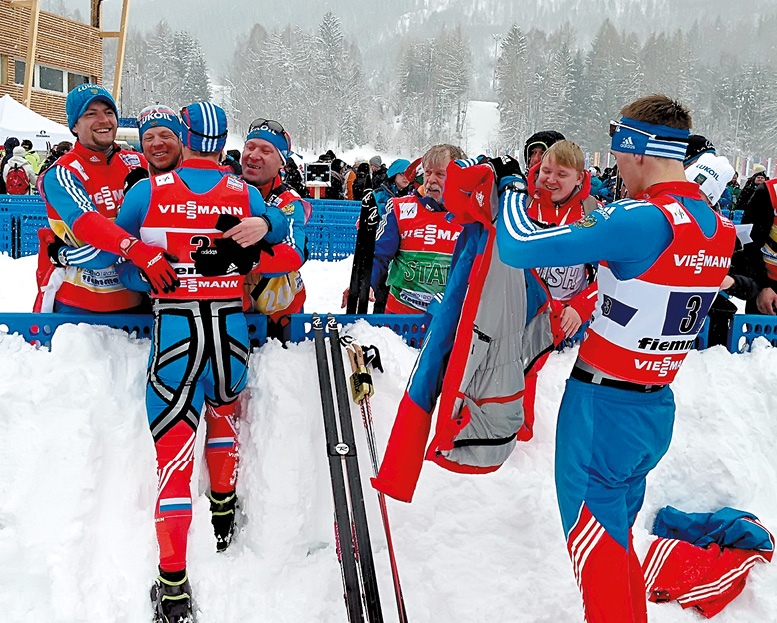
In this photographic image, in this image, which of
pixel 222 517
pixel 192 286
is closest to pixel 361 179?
pixel 192 286

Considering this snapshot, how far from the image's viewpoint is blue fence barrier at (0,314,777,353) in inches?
139

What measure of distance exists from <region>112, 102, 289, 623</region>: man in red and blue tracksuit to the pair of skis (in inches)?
23.8

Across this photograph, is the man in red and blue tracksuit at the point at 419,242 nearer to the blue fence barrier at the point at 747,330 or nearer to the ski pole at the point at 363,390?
the ski pole at the point at 363,390

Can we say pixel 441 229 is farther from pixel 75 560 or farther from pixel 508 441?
pixel 75 560

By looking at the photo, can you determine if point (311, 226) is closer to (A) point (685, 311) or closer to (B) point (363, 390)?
(B) point (363, 390)

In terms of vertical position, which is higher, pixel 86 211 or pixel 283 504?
pixel 86 211

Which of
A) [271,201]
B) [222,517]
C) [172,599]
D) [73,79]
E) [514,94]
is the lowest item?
[172,599]

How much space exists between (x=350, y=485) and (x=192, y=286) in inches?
46.2

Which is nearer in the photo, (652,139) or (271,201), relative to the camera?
(652,139)

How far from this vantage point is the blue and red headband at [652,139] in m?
→ 2.24

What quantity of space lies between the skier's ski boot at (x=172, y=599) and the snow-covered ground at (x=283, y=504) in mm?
94

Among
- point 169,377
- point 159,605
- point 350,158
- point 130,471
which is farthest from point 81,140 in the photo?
point 350,158

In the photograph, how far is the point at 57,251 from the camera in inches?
135

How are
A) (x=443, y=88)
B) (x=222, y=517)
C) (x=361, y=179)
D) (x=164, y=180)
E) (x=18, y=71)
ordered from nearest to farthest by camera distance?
(x=164, y=180) → (x=222, y=517) → (x=361, y=179) → (x=18, y=71) → (x=443, y=88)
